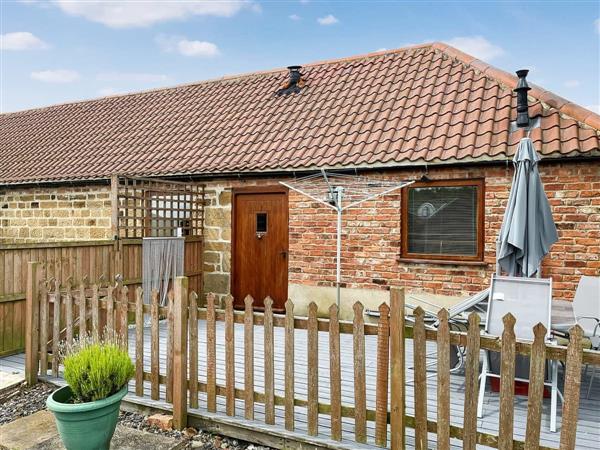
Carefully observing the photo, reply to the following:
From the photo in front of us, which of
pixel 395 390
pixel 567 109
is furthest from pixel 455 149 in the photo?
pixel 395 390

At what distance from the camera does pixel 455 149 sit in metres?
7.25

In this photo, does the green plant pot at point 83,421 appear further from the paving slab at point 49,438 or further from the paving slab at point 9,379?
the paving slab at point 9,379

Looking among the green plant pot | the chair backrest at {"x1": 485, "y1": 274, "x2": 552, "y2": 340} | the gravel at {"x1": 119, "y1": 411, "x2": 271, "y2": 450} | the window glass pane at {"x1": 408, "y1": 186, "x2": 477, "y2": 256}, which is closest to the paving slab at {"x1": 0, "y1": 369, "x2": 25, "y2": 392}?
the gravel at {"x1": 119, "y1": 411, "x2": 271, "y2": 450}

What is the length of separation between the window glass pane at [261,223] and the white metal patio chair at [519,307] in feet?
16.3

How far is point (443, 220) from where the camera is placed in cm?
763

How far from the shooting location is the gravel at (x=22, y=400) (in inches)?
187

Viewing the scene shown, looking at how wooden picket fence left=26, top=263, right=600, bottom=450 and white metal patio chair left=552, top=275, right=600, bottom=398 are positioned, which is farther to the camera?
white metal patio chair left=552, top=275, right=600, bottom=398

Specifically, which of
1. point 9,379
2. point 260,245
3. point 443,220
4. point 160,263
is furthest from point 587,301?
point 9,379

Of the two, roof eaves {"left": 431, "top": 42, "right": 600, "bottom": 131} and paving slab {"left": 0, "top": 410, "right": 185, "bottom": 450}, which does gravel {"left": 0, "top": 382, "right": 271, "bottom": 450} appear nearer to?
paving slab {"left": 0, "top": 410, "right": 185, "bottom": 450}

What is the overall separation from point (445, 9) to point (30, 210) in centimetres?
1063

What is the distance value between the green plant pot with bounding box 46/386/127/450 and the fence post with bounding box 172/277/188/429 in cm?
67

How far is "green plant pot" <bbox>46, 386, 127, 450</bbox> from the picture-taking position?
3582 mm

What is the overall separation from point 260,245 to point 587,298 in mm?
5432

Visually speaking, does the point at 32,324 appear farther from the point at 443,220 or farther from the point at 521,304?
the point at 443,220
